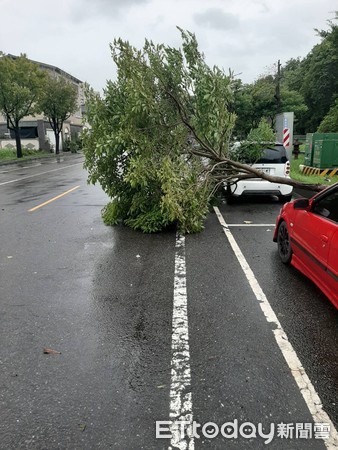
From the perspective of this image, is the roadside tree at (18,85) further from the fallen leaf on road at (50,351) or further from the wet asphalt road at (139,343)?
the fallen leaf on road at (50,351)

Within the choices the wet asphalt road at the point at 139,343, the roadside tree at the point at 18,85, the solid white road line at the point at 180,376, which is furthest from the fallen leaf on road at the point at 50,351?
the roadside tree at the point at 18,85

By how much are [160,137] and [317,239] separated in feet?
13.7

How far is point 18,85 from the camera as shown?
31297 mm

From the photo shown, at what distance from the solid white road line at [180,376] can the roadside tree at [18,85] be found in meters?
32.0

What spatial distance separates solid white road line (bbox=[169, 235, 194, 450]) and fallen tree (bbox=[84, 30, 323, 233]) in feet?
8.60

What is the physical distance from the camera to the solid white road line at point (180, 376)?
7.34 ft

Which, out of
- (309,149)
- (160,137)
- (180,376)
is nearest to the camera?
(180,376)

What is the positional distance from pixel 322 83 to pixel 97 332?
157 ft

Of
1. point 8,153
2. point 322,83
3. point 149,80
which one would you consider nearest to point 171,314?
point 149,80

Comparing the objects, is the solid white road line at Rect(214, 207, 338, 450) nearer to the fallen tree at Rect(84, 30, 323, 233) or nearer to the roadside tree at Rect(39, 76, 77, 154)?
the fallen tree at Rect(84, 30, 323, 233)

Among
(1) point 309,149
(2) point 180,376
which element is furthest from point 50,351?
(1) point 309,149

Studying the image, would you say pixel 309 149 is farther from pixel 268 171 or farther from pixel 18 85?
pixel 18 85

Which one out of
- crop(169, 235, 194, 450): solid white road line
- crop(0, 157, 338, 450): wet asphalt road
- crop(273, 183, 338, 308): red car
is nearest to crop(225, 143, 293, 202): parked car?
crop(0, 157, 338, 450): wet asphalt road

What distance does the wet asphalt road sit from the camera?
236 centimetres
